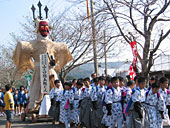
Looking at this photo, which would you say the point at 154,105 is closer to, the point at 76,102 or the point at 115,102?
the point at 115,102

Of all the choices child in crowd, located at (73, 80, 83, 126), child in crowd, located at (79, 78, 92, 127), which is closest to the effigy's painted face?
child in crowd, located at (73, 80, 83, 126)

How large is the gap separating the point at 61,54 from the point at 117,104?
614 centimetres

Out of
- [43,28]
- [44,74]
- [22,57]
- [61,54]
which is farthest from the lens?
[61,54]

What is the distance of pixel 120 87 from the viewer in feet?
26.8

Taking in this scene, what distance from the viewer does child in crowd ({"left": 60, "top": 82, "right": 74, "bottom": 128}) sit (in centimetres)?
945

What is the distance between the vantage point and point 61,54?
13250mm

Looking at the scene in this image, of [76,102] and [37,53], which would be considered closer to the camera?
[76,102]

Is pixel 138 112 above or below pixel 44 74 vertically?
below

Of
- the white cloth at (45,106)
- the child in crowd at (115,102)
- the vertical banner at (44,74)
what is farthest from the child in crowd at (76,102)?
the vertical banner at (44,74)

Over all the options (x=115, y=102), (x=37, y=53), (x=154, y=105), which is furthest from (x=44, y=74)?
(x=154, y=105)

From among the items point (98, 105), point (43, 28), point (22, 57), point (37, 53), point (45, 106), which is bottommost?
point (45, 106)

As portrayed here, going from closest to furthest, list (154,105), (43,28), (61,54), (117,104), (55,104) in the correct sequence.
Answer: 1. (154,105)
2. (117,104)
3. (55,104)
4. (43,28)
5. (61,54)

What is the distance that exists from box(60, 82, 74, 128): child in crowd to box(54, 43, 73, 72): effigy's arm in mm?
3650

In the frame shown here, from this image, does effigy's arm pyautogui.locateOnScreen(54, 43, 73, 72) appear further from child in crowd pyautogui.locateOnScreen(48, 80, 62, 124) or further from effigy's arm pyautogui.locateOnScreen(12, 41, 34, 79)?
child in crowd pyautogui.locateOnScreen(48, 80, 62, 124)
